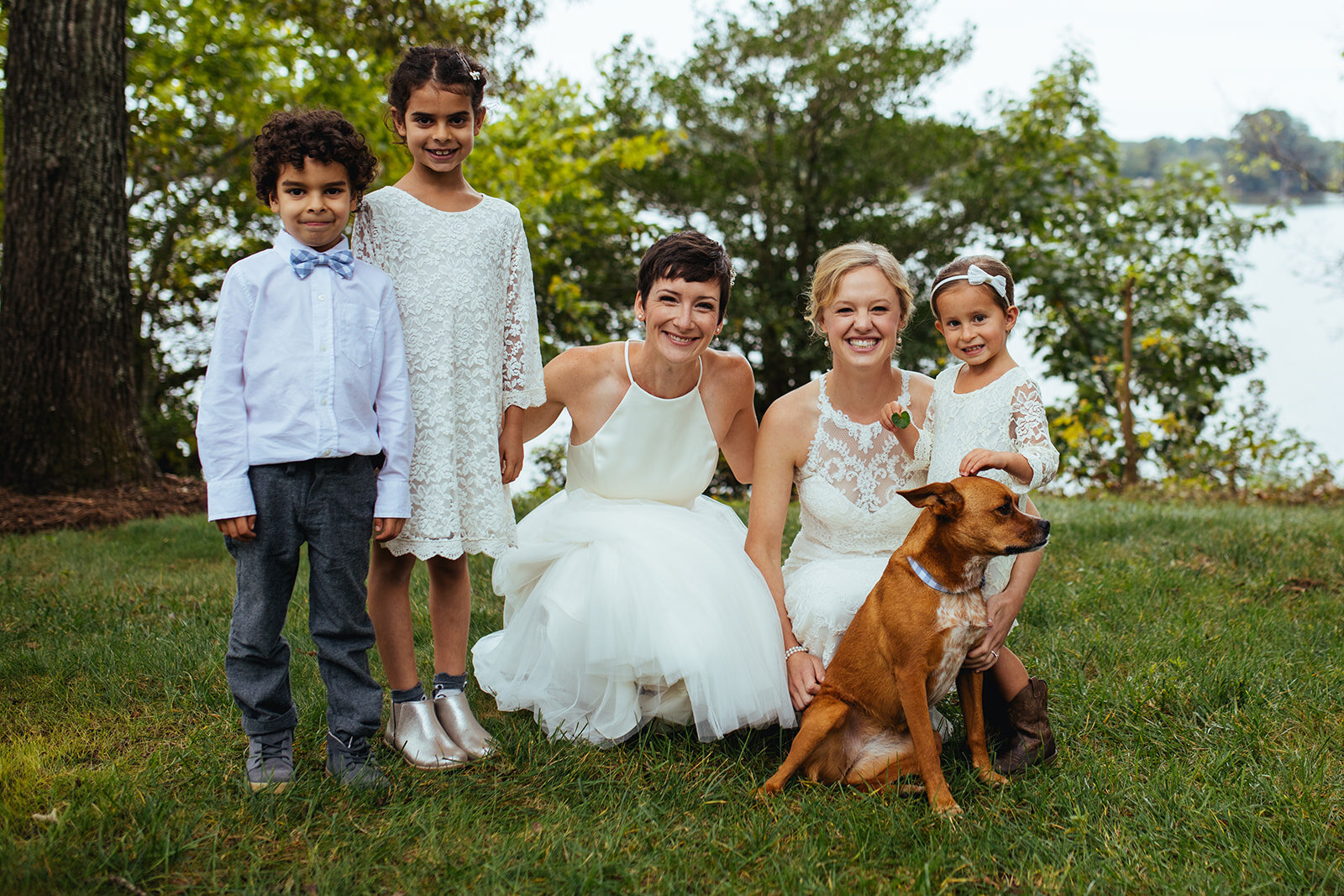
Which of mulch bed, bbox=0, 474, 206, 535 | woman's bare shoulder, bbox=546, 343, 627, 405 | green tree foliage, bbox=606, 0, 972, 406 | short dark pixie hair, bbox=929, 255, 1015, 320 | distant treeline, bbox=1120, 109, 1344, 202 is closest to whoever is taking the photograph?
short dark pixie hair, bbox=929, 255, 1015, 320

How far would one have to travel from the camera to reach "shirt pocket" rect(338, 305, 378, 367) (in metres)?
2.69

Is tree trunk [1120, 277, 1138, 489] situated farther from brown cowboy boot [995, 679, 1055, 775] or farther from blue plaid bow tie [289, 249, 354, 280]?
blue plaid bow tie [289, 249, 354, 280]

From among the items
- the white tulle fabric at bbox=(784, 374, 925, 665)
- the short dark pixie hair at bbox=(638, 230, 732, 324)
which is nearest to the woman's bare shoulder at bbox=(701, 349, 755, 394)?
the short dark pixie hair at bbox=(638, 230, 732, 324)

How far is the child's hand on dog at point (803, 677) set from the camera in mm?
3064

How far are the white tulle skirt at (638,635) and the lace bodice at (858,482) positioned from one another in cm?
38

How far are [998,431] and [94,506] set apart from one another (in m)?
6.35

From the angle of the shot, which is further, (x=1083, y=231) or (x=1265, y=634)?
(x=1083, y=231)

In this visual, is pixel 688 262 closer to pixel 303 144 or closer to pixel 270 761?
pixel 303 144

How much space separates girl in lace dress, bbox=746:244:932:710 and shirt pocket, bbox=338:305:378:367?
1.43 metres

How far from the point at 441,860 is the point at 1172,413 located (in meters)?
10.1

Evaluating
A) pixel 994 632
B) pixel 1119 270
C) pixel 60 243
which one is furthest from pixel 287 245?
pixel 1119 270

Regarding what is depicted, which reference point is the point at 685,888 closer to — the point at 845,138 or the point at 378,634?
the point at 378,634

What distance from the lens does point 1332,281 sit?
492 inches

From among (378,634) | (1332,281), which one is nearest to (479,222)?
(378,634)
